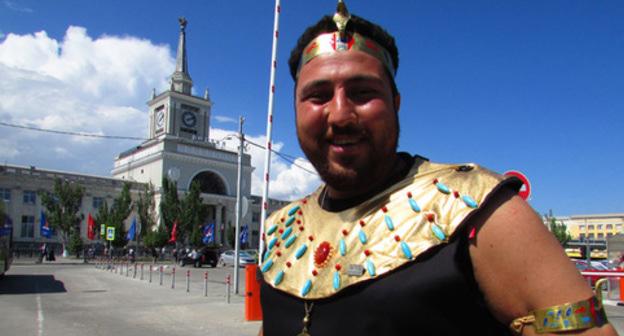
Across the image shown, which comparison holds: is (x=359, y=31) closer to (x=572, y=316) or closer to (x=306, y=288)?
(x=306, y=288)

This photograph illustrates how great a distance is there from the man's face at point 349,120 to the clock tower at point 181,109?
67488 millimetres

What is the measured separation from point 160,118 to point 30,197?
2130 centimetres

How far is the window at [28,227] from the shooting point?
51406 millimetres

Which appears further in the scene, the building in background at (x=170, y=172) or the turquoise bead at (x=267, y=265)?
the building in background at (x=170, y=172)

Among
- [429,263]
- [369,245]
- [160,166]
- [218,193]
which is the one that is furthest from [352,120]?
[218,193]

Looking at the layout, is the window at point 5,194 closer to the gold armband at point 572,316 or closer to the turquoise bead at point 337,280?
the turquoise bead at point 337,280

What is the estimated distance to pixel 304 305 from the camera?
153cm

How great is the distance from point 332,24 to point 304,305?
1.02m

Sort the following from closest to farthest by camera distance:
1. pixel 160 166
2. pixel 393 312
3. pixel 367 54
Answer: pixel 393 312 < pixel 367 54 < pixel 160 166

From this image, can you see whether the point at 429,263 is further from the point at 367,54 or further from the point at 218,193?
the point at 218,193

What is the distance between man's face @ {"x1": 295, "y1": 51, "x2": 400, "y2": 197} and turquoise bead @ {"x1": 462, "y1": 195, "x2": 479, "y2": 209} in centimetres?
34

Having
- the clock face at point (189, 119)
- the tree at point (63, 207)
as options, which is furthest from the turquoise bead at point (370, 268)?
the clock face at point (189, 119)

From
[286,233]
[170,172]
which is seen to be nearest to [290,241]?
[286,233]

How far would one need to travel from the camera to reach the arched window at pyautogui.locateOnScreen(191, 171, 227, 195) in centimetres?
6688
